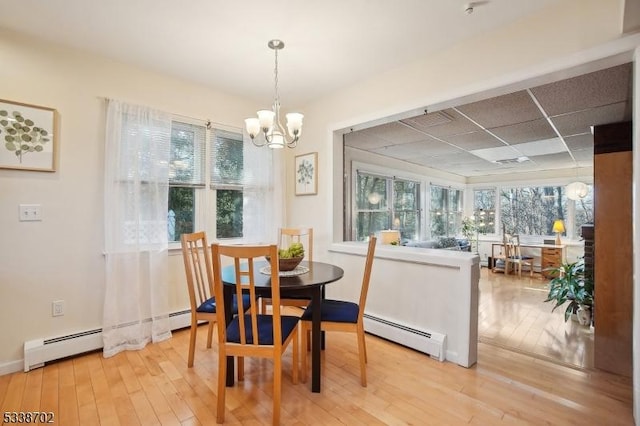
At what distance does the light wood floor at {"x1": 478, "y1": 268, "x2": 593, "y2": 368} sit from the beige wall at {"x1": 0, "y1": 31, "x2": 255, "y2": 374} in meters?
3.68

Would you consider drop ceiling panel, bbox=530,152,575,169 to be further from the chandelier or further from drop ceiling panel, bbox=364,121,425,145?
the chandelier

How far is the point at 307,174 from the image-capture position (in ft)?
12.1

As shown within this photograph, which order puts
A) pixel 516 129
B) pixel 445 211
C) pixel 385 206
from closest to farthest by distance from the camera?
pixel 516 129 < pixel 385 206 < pixel 445 211

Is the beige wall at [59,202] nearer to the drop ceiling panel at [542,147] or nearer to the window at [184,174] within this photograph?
the window at [184,174]

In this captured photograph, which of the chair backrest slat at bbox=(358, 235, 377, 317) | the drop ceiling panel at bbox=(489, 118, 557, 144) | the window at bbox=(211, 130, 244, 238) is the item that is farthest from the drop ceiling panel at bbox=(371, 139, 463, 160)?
the chair backrest slat at bbox=(358, 235, 377, 317)

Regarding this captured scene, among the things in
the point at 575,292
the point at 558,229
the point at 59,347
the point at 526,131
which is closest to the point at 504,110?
the point at 526,131

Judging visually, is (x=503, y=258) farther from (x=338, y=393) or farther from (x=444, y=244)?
(x=338, y=393)

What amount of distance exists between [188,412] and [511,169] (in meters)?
7.56

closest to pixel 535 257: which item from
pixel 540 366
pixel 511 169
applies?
pixel 511 169

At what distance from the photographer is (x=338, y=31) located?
2256mm

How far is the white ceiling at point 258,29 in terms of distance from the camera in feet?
6.52

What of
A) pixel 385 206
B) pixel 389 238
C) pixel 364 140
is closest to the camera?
pixel 389 238

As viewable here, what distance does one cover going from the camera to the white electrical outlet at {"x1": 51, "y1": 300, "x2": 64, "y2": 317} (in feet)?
7.98

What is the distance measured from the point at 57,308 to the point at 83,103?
5.52 feet
